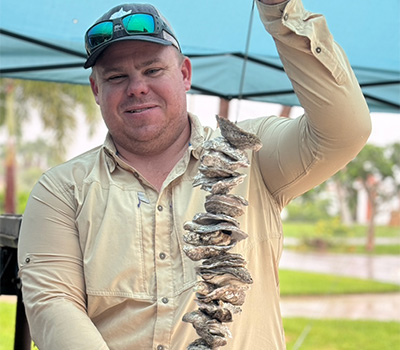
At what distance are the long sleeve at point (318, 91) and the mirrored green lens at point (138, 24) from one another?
0.48 meters

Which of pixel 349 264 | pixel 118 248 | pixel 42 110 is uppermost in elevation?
pixel 42 110

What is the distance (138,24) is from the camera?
6.86 ft

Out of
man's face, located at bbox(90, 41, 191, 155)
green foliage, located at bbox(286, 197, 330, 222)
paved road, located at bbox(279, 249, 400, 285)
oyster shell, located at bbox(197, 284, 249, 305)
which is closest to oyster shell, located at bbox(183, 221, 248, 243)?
oyster shell, located at bbox(197, 284, 249, 305)

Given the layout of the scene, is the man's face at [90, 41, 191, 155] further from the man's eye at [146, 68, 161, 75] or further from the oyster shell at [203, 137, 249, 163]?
the oyster shell at [203, 137, 249, 163]

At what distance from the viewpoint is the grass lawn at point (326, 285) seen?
14.9 meters

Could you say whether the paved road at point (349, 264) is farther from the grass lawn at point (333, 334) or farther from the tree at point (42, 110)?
the tree at point (42, 110)

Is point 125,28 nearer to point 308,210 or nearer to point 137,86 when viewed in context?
point 137,86

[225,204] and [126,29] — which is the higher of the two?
[126,29]

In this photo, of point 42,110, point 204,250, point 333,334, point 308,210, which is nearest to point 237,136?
point 204,250

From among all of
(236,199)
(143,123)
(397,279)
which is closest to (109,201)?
(143,123)

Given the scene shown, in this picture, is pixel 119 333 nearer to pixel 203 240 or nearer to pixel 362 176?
pixel 203 240

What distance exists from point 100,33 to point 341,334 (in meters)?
10.2

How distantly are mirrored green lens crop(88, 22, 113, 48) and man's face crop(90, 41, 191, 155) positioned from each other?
0.13 ft

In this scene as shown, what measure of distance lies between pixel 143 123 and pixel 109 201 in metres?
0.28
